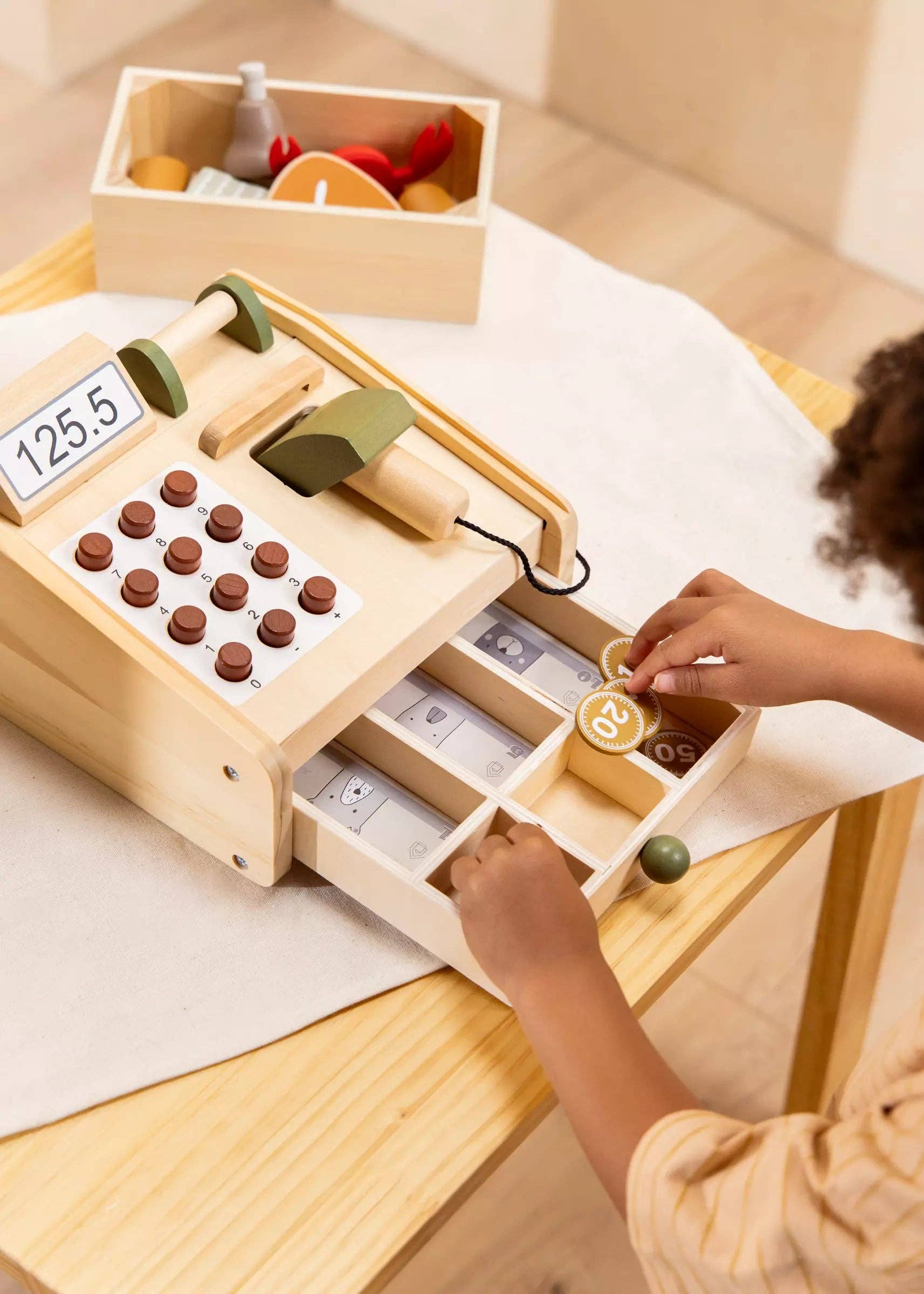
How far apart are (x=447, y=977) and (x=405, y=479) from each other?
1.02ft

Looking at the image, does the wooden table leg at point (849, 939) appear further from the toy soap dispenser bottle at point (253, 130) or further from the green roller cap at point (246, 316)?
the toy soap dispenser bottle at point (253, 130)

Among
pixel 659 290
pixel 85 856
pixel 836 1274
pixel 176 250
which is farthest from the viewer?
pixel 659 290

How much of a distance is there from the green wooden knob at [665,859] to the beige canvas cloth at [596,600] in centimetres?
7

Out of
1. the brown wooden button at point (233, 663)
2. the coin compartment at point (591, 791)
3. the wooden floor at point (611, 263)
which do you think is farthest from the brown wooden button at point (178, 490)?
the wooden floor at point (611, 263)

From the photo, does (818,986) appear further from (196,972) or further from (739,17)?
(739,17)

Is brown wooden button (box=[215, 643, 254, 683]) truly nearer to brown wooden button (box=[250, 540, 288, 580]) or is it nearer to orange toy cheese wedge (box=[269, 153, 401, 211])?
brown wooden button (box=[250, 540, 288, 580])

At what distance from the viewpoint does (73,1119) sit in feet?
2.63

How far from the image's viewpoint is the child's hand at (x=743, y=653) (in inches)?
36.7

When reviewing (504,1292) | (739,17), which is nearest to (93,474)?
(504,1292)

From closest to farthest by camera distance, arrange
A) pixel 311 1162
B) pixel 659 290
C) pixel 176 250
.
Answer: pixel 311 1162 → pixel 176 250 → pixel 659 290

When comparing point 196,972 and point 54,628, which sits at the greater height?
point 54,628

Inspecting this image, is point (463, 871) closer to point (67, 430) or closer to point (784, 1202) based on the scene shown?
point (784, 1202)

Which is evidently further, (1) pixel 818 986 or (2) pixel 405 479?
(1) pixel 818 986

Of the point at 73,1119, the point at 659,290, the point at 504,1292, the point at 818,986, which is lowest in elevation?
the point at 504,1292
